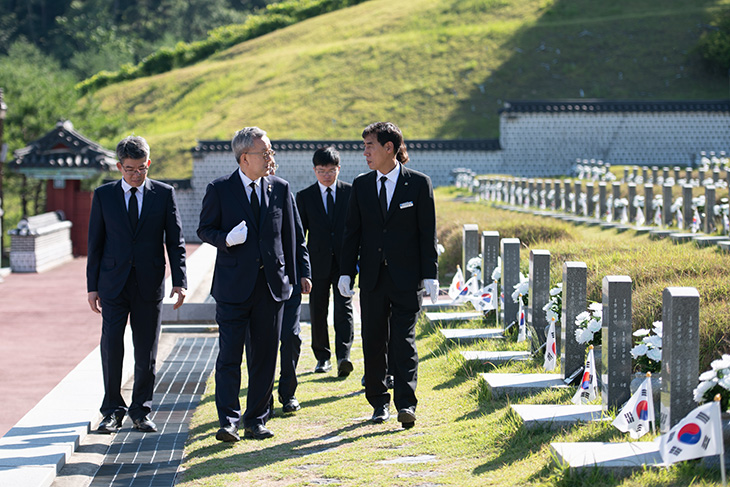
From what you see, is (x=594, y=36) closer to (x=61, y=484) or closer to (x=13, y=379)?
(x=13, y=379)

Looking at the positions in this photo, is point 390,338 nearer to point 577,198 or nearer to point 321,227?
point 321,227

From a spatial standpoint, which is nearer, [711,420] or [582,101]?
[711,420]

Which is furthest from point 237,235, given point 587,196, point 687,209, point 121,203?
point 587,196

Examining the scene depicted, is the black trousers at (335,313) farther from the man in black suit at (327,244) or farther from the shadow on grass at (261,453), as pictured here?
the shadow on grass at (261,453)

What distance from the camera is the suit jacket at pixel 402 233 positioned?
19.6 feet

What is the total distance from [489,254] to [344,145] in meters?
26.1

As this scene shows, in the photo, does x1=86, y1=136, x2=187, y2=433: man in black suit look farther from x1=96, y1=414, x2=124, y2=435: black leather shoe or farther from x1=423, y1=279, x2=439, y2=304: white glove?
x1=423, y1=279, x2=439, y2=304: white glove

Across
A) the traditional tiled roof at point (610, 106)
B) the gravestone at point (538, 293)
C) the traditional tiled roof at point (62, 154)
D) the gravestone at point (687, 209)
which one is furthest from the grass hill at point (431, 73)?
the gravestone at point (538, 293)

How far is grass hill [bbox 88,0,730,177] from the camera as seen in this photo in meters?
43.0

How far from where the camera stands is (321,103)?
44750mm

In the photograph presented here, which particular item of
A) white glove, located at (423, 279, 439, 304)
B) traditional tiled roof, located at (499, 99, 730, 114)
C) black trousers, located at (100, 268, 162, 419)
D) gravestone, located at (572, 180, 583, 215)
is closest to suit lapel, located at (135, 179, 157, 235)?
black trousers, located at (100, 268, 162, 419)

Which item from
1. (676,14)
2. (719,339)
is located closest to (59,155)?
(719,339)

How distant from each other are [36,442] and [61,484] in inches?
28.2

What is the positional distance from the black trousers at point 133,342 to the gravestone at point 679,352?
335 cm
